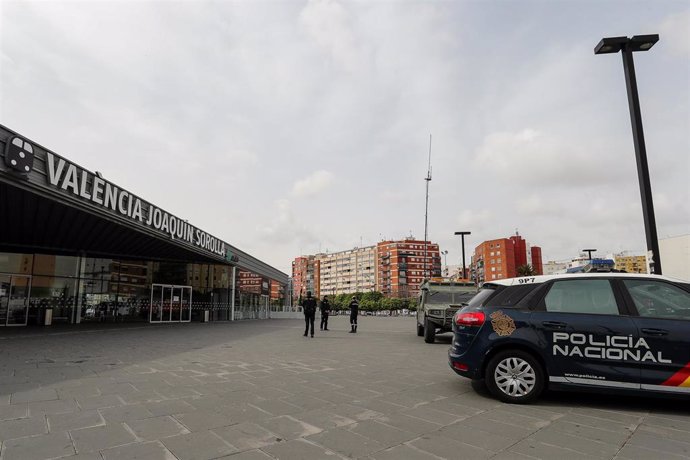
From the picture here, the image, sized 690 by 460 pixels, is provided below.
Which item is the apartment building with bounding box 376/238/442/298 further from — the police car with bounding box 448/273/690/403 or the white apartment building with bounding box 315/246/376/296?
the police car with bounding box 448/273/690/403

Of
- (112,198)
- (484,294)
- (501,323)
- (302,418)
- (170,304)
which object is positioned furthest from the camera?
(170,304)

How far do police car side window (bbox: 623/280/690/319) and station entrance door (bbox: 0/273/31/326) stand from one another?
23.3 meters

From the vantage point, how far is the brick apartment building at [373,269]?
144125mm

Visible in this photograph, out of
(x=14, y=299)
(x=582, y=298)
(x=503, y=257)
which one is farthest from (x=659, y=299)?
(x=503, y=257)

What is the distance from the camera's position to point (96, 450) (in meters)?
3.43

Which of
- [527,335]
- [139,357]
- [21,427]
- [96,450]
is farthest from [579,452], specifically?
[139,357]

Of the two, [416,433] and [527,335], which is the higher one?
[527,335]

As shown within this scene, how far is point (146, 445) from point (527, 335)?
4.28m

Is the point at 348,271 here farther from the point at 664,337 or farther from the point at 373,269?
the point at 664,337

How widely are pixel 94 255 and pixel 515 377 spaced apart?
77.5 feet

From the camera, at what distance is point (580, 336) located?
500cm

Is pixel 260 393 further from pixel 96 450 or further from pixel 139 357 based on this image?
pixel 139 357

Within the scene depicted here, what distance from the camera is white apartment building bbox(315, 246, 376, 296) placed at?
161 meters

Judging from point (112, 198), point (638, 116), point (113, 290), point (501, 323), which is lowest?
point (501, 323)
